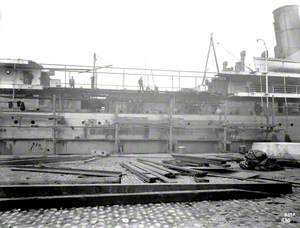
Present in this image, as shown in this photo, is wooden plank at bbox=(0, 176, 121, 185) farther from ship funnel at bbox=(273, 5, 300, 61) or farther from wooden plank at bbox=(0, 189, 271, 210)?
ship funnel at bbox=(273, 5, 300, 61)

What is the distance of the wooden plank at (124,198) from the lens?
3684mm

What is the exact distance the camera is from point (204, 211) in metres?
3.70

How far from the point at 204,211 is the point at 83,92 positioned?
50.0ft

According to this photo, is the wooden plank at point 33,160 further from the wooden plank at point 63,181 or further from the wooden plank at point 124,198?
the wooden plank at point 124,198

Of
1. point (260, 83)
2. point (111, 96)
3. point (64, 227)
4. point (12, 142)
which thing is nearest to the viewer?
point (64, 227)

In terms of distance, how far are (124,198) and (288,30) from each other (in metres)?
23.4

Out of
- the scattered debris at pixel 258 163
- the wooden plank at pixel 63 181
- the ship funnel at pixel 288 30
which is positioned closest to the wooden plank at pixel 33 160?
the wooden plank at pixel 63 181

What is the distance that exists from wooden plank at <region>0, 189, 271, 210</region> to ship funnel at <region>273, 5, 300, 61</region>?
21.7m

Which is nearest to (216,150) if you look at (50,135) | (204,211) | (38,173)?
(50,135)

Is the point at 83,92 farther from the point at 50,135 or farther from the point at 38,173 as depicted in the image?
the point at 38,173

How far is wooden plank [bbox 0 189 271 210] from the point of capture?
3.68 meters

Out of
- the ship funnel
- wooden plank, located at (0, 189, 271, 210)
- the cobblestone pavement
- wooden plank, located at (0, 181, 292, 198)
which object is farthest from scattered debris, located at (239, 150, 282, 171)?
the ship funnel

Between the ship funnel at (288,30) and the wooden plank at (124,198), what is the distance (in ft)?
71.1

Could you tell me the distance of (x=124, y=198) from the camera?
13.3 ft
